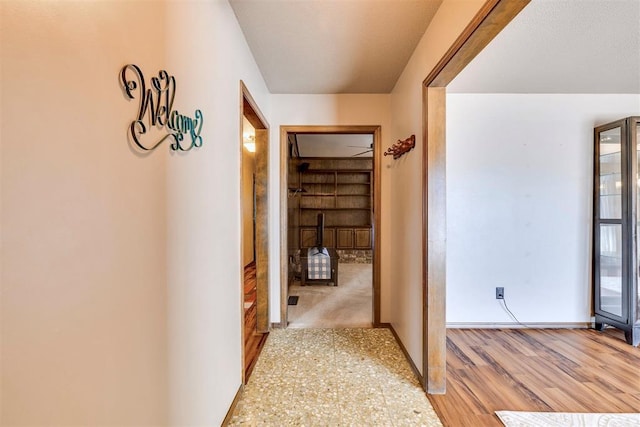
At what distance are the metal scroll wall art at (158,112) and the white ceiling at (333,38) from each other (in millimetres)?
1022

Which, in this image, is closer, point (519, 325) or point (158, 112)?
point (158, 112)

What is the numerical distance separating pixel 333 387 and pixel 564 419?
1.39 meters

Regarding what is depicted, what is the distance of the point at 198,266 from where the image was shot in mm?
1288

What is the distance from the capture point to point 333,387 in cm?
196

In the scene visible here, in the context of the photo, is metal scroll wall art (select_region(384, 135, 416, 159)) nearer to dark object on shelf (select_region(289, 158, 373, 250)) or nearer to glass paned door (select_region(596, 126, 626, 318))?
glass paned door (select_region(596, 126, 626, 318))

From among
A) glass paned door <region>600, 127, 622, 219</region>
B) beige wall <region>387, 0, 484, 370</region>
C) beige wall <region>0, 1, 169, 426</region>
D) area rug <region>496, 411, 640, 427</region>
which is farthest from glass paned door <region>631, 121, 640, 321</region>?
beige wall <region>0, 1, 169, 426</region>

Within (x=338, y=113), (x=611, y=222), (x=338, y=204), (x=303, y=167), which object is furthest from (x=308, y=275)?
(x=611, y=222)

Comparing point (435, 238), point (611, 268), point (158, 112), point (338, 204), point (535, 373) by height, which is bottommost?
point (535, 373)

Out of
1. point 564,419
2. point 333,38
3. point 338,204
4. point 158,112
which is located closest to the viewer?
point 158,112

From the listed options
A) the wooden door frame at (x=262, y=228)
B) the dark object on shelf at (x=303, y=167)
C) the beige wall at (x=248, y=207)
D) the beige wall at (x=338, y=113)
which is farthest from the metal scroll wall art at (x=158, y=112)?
the dark object on shelf at (x=303, y=167)

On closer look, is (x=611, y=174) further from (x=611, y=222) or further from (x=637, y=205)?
(x=611, y=222)

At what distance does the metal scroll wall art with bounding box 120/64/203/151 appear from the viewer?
2.76ft

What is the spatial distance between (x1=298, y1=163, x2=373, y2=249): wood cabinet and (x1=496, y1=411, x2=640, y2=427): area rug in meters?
5.26

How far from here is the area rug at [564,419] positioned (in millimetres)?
1631
